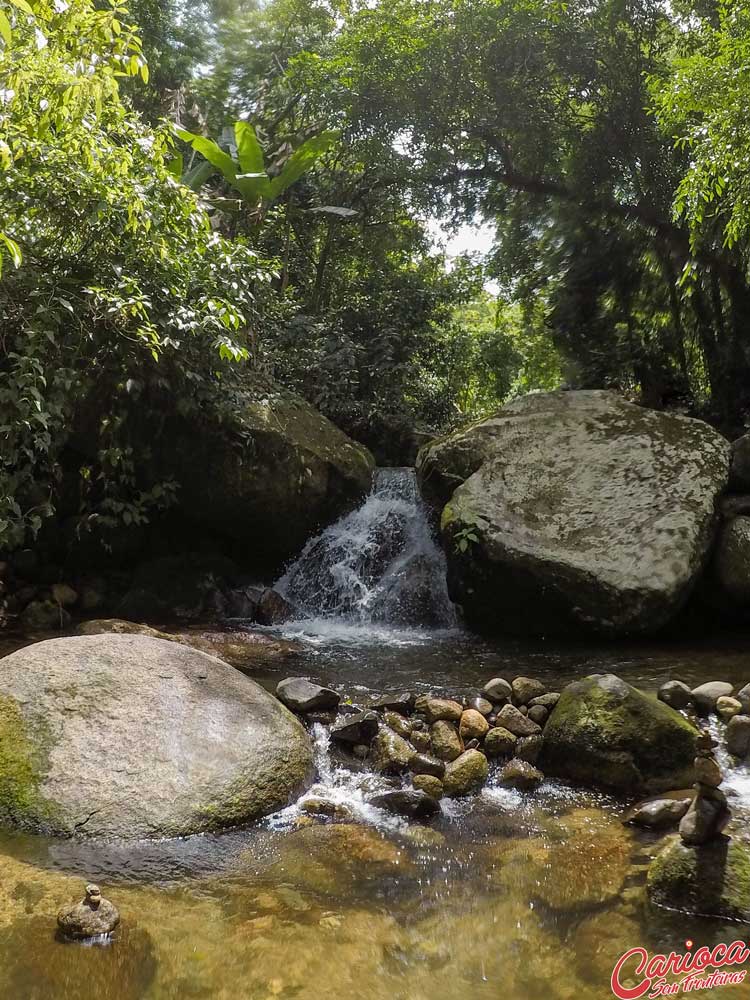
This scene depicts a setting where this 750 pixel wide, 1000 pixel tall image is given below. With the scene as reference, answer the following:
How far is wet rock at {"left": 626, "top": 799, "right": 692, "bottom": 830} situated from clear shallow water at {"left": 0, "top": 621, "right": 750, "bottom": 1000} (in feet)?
Answer: 0.35

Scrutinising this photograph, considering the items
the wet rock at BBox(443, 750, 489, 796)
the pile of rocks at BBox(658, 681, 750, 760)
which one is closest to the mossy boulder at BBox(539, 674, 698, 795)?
the wet rock at BBox(443, 750, 489, 796)

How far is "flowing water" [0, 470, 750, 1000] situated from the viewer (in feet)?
7.54

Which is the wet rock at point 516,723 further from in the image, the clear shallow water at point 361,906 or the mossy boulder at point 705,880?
the mossy boulder at point 705,880

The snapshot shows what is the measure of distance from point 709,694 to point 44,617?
251 inches

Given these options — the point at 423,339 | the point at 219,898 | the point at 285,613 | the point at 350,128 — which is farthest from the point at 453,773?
the point at 350,128

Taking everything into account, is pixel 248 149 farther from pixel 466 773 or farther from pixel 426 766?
pixel 466 773

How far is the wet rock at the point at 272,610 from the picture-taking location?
8414 mm

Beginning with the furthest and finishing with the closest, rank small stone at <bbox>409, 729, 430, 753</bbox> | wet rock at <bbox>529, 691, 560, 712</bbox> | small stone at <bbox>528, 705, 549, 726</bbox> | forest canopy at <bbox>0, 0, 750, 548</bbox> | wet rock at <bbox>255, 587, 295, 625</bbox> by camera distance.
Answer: wet rock at <bbox>255, 587, 295, 625</bbox>, forest canopy at <bbox>0, 0, 750, 548</bbox>, wet rock at <bbox>529, 691, 560, 712</bbox>, small stone at <bbox>528, 705, 549, 726</bbox>, small stone at <bbox>409, 729, 430, 753</bbox>

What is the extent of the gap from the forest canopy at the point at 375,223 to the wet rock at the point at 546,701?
13.4 feet

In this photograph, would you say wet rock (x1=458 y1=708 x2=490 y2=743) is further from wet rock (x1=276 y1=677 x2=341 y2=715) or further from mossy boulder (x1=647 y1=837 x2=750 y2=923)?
mossy boulder (x1=647 y1=837 x2=750 y2=923)

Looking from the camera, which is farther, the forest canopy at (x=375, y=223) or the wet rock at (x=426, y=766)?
the forest canopy at (x=375, y=223)

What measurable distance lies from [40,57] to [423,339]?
10208 millimetres

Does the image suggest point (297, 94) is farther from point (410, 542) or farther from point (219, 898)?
point (219, 898)

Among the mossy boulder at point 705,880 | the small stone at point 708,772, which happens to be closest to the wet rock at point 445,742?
the mossy boulder at point 705,880
